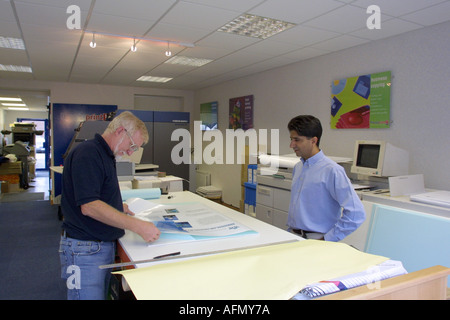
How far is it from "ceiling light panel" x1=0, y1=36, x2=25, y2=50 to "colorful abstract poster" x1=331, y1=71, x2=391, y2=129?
160 inches

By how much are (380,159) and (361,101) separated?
3.35 ft

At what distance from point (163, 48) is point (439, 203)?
11.6 feet

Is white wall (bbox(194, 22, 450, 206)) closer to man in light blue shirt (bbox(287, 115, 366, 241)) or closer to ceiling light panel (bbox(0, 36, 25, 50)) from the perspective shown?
man in light blue shirt (bbox(287, 115, 366, 241))

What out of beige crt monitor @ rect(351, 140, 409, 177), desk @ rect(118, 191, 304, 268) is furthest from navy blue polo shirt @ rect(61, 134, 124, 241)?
beige crt monitor @ rect(351, 140, 409, 177)

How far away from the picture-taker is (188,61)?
5137 millimetres

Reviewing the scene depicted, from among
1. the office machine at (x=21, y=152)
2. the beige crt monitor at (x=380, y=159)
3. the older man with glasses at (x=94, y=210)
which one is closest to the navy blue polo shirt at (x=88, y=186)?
the older man with glasses at (x=94, y=210)

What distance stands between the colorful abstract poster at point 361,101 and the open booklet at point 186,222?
2.63 meters

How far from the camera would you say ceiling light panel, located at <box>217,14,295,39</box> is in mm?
3275

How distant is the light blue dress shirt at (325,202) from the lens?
6.00 feet

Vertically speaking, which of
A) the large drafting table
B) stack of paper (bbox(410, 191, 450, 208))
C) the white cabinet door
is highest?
the large drafting table

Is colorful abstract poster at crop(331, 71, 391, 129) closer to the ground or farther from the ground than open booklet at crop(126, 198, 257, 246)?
farther from the ground

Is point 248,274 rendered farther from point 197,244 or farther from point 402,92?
point 402,92

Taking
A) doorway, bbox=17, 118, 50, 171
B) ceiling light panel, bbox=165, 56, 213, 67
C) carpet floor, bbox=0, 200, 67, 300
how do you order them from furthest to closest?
doorway, bbox=17, 118, 50, 171 → ceiling light panel, bbox=165, 56, 213, 67 → carpet floor, bbox=0, 200, 67, 300

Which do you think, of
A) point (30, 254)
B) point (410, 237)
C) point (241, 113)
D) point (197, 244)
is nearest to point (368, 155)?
point (410, 237)
